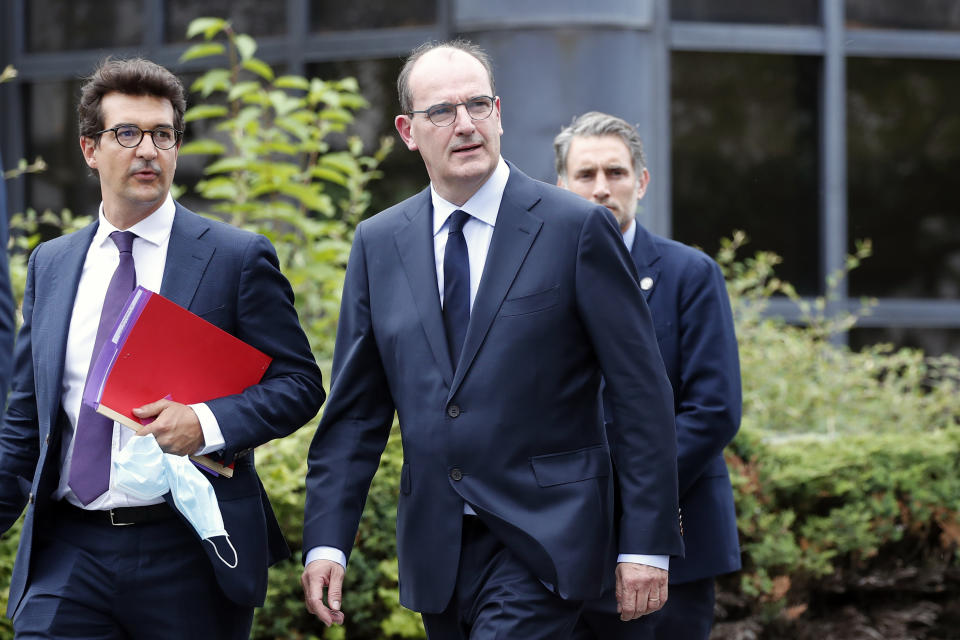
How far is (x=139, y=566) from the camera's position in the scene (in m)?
3.67

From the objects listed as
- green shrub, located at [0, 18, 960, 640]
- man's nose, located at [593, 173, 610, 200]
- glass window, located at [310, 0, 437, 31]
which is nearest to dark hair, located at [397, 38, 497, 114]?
man's nose, located at [593, 173, 610, 200]

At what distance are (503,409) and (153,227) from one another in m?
1.21

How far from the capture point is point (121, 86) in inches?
153

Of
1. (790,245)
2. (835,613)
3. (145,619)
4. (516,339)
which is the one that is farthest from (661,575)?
(790,245)

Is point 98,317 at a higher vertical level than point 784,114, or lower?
lower

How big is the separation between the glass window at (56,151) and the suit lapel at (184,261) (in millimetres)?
8071

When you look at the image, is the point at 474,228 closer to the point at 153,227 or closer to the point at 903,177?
the point at 153,227

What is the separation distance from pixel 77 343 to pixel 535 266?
4.42 feet

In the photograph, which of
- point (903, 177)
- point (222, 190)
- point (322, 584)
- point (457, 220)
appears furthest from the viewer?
point (903, 177)

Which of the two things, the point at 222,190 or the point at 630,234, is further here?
the point at 222,190

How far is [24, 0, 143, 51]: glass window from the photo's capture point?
37.7 ft

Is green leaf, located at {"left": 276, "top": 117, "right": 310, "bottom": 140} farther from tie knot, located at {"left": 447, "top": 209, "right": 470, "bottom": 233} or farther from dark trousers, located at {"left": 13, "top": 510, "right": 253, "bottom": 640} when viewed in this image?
dark trousers, located at {"left": 13, "top": 510, "right": 253, "bottom": 640}

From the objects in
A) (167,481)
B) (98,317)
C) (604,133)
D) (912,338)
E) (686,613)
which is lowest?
(686,613)

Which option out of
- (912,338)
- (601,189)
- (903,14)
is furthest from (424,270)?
(903,14)
